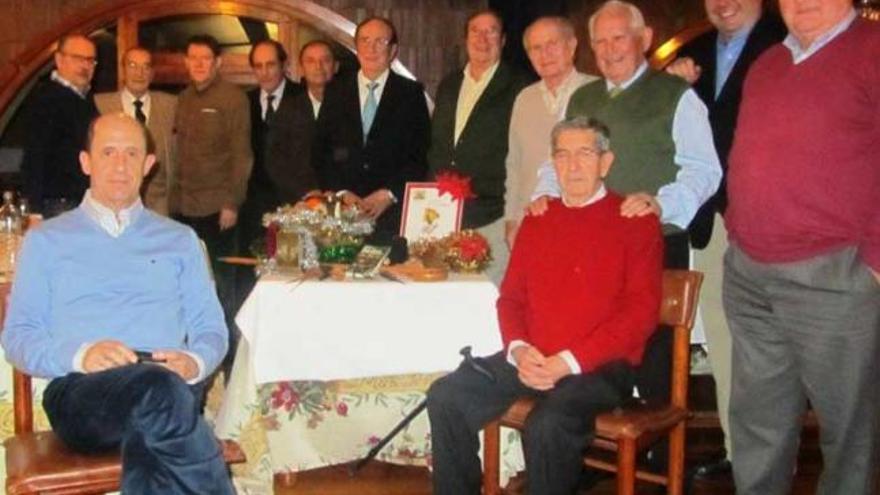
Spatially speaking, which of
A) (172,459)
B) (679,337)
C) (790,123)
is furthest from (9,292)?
(790,123)

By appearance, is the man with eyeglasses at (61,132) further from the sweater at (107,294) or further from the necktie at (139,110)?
the sweater at (107,294)

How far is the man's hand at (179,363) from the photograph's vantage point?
2.39 metres

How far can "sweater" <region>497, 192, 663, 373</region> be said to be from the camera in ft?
8.90

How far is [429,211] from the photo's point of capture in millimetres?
3225

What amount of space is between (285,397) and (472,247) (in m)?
0.76

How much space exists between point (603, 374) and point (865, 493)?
2.23ft

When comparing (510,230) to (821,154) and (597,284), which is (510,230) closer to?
(597,284)

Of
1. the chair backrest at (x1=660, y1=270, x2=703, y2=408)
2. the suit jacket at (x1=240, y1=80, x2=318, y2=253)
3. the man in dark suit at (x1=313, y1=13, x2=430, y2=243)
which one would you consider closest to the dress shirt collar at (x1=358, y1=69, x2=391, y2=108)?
the man in dark suit at (x1=313, y1=13, x2=430, y2=243)

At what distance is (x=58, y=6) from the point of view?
572 cm

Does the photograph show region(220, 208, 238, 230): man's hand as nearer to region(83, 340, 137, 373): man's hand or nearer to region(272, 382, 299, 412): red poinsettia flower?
region(272, 382, 299, 412): red poinsettia flower

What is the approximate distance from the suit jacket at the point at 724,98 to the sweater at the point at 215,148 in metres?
2.12

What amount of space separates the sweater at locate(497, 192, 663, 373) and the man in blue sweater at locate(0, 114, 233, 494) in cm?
86

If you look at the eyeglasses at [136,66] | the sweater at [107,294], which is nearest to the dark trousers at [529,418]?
the sweater at [107,294]

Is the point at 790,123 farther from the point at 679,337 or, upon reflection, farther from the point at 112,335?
the point at 112,335
